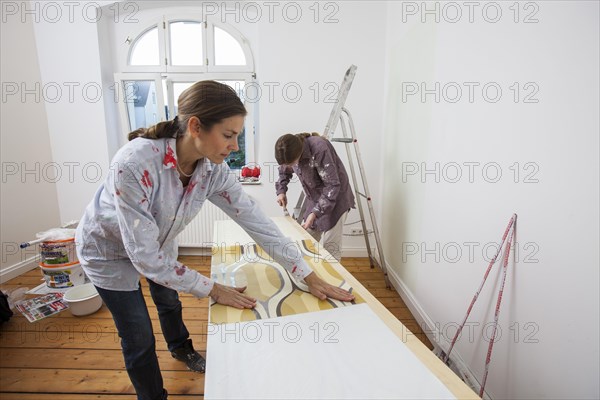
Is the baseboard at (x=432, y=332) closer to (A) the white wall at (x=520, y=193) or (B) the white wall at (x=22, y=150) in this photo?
(A) the white wall at (x=520, y=193)

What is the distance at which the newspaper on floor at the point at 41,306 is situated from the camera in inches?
82.1

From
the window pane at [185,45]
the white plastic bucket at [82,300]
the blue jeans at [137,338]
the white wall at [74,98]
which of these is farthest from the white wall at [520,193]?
the white wall at [74,98]

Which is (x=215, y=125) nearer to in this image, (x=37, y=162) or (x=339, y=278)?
(x=339, y=278)

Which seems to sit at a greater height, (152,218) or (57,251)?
(152,218)

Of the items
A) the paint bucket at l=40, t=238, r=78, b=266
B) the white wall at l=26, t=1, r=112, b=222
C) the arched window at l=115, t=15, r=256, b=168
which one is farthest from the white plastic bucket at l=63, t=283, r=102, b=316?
the arched window at l=115, t=15, r=256, b=168

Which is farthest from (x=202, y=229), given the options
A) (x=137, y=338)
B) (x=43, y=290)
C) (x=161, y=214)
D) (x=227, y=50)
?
(x=161, y=214)

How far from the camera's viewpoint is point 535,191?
1087 millimetres

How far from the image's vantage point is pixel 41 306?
7.15 ft

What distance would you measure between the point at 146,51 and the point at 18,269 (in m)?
2.31

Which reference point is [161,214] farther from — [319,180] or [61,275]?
[61,275]

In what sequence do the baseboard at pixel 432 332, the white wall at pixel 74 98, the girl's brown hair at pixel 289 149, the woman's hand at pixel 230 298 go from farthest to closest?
the white wall at pixel 74 98
the girl's brown hair at pixel 289 149
the baseboard at pixel 432 332
the woman's hand at pixel 230 298

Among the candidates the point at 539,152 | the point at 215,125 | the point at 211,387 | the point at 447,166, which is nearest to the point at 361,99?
the point at 447,166

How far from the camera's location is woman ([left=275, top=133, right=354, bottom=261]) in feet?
6.18

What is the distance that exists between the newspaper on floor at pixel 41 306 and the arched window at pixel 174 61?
166 centimetres
